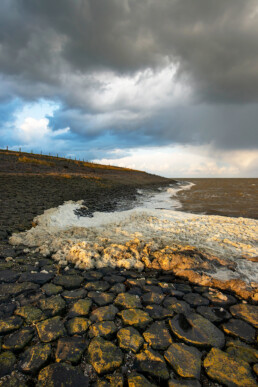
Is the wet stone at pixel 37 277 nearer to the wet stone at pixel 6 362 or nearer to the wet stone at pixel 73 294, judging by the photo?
the wet stone at pixel 73 294

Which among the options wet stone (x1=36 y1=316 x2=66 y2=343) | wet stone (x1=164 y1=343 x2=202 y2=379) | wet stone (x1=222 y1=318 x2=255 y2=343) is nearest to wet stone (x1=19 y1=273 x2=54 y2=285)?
wet stone (x1=36 y1=316 x2=66 y2=343)

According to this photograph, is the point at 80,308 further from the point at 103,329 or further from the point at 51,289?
the point at 51,289

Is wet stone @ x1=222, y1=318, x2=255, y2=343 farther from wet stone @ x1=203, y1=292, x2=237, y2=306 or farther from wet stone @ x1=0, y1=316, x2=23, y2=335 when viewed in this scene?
wet stone @ x1=0, y1=316, x2=23, y2=335

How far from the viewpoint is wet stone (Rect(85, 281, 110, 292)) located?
3865 millimetres

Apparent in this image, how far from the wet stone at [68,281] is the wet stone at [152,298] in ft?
4.58

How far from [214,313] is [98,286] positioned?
2.18m

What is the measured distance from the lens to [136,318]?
119 inches

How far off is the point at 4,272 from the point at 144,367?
3.53 m

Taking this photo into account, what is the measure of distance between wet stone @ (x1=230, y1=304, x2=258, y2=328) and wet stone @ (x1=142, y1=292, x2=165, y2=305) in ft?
3.92

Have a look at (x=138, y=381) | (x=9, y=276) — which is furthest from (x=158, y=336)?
(x=9, y=276)

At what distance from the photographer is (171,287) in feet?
13.0

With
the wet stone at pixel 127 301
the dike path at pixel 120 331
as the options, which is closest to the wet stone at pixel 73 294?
the dike path at pixel 120 331

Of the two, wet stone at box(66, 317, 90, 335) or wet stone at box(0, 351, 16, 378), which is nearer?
wet stone at box(0, 351, 16, 378)

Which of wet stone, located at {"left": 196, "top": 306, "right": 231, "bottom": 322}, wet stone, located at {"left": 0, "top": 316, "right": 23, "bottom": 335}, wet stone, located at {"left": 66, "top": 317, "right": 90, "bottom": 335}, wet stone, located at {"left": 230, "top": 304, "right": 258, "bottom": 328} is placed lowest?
wet stone, located at {"left": 0, "top": 316, "right": 23, "bottom": 335}
